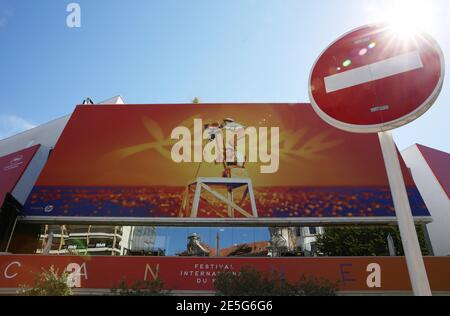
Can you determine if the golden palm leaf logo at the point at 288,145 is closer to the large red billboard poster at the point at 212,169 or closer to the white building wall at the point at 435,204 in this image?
the large red billboard poster at the point at 212,169

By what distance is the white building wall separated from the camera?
2125 cm

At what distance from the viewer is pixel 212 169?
1945 cm

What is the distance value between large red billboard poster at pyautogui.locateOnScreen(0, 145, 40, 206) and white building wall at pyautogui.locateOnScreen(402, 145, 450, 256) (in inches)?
1008

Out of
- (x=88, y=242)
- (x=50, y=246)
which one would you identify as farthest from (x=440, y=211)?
(x=50, y=246)

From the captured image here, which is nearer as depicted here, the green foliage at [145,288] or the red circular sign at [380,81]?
the red circular sign at [380,81]

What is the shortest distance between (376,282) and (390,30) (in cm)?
1150

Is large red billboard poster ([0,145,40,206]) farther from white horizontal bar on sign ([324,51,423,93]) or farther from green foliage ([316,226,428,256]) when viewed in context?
green foliage ([316,226,428,256])

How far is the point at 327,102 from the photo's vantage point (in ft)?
26.8

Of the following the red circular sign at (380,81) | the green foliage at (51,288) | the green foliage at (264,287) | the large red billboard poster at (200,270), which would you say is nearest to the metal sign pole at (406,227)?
the red circular sign at (380,81)

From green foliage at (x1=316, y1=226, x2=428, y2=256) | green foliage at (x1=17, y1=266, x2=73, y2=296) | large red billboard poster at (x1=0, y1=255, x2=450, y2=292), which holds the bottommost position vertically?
green foliage at (x1=17, y1=266, x2=73, y2=296)

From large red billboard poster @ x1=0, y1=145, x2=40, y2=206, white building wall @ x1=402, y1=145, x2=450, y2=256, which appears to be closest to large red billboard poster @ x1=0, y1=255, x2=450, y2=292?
large red billboard poster @ x1=0, y1=145, x2=40, y2=206

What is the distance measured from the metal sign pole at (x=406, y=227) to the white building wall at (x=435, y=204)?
59.1 ft

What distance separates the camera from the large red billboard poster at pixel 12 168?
748 inches
